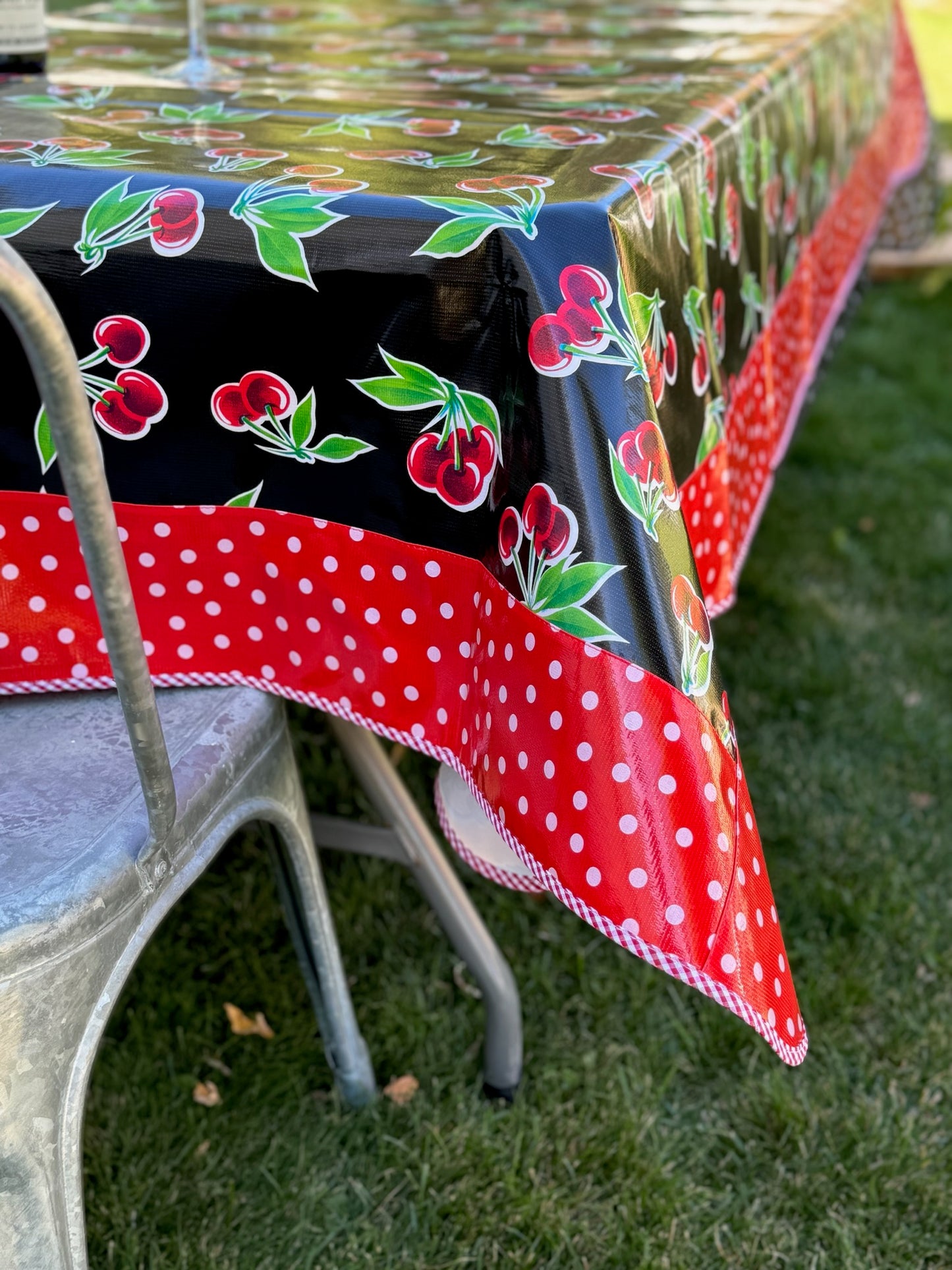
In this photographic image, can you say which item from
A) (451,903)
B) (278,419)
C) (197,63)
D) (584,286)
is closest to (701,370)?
(584,286)

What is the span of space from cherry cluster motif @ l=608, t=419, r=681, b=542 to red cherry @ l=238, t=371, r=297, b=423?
0.25 m

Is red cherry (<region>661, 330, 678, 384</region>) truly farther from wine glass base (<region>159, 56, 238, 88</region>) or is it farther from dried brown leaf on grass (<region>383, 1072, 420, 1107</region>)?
dried brown leaf on grass (<region>383, 1072, 420, 1107</region>)

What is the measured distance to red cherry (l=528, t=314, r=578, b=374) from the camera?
0.77 meters

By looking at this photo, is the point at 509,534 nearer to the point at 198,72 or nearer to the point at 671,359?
the point at 671,359

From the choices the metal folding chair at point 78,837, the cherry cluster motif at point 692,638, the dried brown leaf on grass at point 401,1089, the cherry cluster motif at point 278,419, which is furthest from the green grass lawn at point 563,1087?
the cherry cluster motif at point 278,419

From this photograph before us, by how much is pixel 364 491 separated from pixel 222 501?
12cm

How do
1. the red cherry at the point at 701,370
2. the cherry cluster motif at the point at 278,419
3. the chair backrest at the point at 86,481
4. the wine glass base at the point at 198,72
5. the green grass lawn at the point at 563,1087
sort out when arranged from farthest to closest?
the wine glass base at the point at 198,72, the green grass lawn at the point at 563,1087, the red cherry at the point at 701,370, the cherry cluster motif at the point at 278,419, the chair backrest at the point at 86,481

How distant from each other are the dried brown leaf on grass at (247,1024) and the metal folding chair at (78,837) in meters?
0.55

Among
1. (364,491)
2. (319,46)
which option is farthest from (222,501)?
(319,46)

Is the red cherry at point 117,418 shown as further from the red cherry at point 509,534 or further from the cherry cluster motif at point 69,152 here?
the red cherry at point 509,534

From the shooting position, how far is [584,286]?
782 mm

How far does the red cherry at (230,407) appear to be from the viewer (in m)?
0.87

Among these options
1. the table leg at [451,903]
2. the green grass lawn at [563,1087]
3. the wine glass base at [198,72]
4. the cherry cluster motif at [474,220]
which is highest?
the wine glass base at [198,72]

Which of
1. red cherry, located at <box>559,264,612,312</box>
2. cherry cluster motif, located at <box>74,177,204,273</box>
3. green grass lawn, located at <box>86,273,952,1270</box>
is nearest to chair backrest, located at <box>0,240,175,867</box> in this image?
cherry cluster motif, located at <box>74,177,204,273</box>
